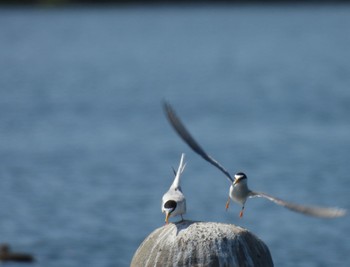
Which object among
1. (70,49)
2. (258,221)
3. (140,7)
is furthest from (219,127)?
(140,7)

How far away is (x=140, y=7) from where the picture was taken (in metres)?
124

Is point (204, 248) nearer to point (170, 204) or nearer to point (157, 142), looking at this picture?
point (170, 204)

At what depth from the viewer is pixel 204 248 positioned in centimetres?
1238

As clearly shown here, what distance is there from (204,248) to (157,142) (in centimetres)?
2366

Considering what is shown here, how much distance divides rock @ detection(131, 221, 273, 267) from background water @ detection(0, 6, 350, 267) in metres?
9.08

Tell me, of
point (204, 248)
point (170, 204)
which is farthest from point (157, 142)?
point (204, 248)

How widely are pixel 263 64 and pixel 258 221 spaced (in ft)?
130

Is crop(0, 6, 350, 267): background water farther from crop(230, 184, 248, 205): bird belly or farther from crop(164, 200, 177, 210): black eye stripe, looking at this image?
crop(164, 200, 177, 210): black eye stripe

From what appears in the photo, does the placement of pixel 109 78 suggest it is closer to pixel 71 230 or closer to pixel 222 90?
pixel 222 90

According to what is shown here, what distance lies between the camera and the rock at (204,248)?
1237 cm

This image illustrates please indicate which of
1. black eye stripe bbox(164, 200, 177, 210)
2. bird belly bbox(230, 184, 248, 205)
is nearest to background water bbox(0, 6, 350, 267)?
bird belly bbox(230, 184, 248, 205)

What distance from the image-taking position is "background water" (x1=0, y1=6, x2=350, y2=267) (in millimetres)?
24672

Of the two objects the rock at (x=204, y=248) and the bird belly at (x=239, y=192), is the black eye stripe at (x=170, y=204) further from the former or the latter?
the bird belly at (x=239, y=192)

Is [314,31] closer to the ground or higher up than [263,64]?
higher up
